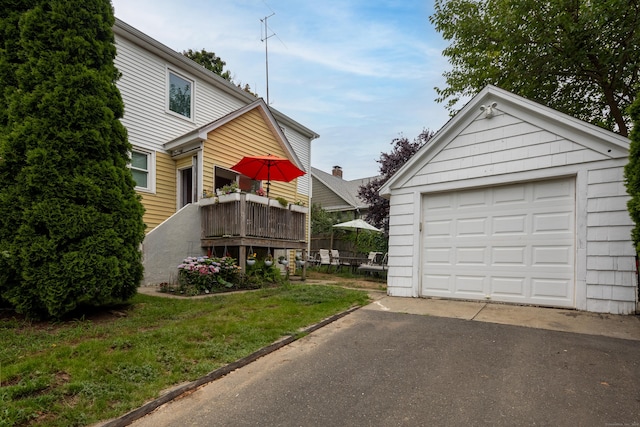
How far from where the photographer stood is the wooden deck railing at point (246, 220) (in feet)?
28.1

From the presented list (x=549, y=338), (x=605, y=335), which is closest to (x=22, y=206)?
(x=549, y=338)

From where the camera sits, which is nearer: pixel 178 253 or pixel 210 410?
pixel 210 410

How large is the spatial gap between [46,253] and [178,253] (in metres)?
4.34

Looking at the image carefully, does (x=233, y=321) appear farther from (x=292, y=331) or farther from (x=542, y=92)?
(x=542, y=92)

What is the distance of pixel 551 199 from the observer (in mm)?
5527

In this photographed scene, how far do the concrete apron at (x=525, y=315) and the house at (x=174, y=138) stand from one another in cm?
540

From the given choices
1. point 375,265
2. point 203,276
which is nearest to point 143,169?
point 203,276

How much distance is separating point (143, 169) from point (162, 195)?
904mm

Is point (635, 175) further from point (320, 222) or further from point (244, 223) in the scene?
point (320, 222)

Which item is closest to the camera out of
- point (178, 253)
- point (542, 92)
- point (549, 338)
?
point (549, 338)

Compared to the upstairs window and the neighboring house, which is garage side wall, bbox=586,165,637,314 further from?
the neighboring house

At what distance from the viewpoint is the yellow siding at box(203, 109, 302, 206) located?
407 inches

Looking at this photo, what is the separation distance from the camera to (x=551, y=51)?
31.9 ft

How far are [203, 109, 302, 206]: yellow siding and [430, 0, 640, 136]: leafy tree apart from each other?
6.53 m
